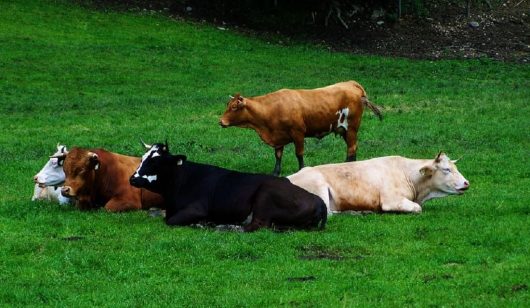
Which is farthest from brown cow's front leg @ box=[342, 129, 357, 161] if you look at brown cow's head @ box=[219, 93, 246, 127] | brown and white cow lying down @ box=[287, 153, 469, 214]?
brown and white cow lying down @ box=[287, 153, 469, 214]

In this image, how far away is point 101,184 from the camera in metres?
15.8

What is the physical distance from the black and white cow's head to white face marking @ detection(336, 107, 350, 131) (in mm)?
5896

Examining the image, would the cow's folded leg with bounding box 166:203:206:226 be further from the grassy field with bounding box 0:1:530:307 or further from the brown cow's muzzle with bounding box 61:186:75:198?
the brown cow's muzzle with bounding box 61:186:75:198

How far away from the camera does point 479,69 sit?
38156mm

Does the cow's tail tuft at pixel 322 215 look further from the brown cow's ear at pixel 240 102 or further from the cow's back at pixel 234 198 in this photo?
the brown cow's ear at pixel 240 102

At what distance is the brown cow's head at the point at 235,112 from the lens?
19.7 metres

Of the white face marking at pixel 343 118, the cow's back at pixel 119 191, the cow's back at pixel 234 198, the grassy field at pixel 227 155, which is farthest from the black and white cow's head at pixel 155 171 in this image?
the white face marking at pixel 343 118

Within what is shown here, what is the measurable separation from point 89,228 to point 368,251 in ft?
12.9

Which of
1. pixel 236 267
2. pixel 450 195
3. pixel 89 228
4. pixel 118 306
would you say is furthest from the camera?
pixel 450 195

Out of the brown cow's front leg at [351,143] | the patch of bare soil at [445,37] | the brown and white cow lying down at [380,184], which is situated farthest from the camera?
the patch of bare soil at [445,37]

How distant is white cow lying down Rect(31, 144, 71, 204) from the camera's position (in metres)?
15.9

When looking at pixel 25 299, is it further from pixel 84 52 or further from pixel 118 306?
pixel 84 52

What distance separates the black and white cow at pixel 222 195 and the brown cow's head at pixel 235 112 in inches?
179

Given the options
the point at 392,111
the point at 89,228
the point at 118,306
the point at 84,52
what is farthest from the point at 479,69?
the point at 118,306
